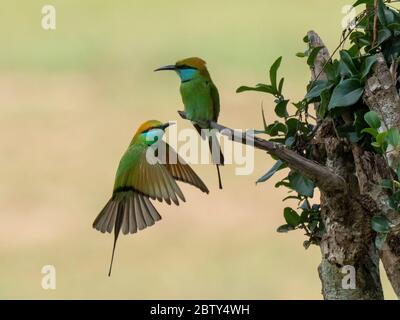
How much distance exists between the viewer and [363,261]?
2129mm

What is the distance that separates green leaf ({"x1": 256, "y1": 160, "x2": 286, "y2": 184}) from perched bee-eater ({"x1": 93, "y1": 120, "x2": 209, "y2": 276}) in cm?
35

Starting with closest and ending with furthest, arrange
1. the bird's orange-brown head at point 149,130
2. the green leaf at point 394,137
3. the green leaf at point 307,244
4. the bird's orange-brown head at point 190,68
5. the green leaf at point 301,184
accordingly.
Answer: the green leaf at point 394,137 → the green leaf at point 301,184 → the green leaf at point 307,244 → the bird's orange-brown head at point 149,130 → the bird's orange-brown head at point 190,68

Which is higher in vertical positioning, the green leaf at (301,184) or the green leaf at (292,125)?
the green leaf at (292,125)

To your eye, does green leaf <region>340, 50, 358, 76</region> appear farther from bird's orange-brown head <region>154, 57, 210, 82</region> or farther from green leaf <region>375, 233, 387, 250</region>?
bird's orange-brown head <region>154, 57, 210, 82</region>

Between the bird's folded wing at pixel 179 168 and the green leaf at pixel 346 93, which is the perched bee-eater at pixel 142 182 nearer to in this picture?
the bird's folded wing at pixel 179 168

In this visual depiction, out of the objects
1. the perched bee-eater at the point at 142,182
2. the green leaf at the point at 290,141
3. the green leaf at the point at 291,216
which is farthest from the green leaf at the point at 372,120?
the perched bee-eater at the point at 142,182

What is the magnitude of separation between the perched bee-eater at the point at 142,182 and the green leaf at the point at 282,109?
39 cm

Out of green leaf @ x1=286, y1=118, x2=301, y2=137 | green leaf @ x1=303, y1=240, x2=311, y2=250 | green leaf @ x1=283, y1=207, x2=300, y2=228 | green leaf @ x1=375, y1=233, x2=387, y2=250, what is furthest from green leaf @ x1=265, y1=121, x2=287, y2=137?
green leaf @ x1=375, y1=233, x2=387, y2=250

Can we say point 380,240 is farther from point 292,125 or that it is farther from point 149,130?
point 149,130

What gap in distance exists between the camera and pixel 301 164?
6.62ft

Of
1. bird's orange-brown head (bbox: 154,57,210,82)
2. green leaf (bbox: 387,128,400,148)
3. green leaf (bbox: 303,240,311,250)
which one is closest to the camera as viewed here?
green leaf (bbox: 387,128,400,148)

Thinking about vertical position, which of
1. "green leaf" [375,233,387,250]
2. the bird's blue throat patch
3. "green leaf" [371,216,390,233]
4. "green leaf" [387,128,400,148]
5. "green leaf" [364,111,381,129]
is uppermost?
the bird's blue throat patch

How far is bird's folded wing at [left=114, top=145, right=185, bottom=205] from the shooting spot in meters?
2.46

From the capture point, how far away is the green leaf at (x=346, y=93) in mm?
2025
